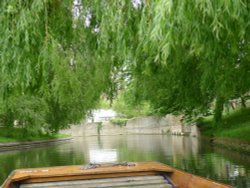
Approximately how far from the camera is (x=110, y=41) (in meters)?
5.29

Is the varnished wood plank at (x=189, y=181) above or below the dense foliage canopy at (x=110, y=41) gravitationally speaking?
below

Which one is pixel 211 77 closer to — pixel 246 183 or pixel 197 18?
pixel 197 18

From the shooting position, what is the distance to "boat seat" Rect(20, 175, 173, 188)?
22.2ft

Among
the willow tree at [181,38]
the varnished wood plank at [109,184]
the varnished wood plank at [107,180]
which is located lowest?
the varnished wood plank at [109,184]

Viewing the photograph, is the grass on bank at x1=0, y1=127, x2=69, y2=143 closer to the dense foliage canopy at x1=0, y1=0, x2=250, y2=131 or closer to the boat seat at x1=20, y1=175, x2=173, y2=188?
the boat seat at x1=20, y1=175, x2=173, y2=188

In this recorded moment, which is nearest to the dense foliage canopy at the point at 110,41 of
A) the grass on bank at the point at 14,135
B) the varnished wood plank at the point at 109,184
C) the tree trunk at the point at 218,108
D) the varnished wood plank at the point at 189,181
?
the tree trunk at the point at 218,108

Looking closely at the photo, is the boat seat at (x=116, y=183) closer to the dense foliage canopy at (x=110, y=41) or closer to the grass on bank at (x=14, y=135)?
the dense foliage canopy at (x=110, y=41)

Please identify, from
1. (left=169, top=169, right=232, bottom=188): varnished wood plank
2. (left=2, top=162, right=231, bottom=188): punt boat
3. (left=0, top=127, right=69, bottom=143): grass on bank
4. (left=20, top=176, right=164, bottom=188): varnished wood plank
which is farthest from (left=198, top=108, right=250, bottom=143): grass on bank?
(left=0, top=127, right=69, bottom=143): grass on bank

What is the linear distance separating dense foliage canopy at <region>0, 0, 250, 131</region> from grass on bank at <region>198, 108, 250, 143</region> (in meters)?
11.4

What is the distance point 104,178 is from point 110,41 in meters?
2.72

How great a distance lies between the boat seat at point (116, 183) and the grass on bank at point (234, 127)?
10.1m

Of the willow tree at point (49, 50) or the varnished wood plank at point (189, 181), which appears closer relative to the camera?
the willow tree at point (49, 50)

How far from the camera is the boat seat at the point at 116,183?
22.2 ft

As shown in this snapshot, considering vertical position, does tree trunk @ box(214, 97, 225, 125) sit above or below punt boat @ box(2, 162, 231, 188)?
above
